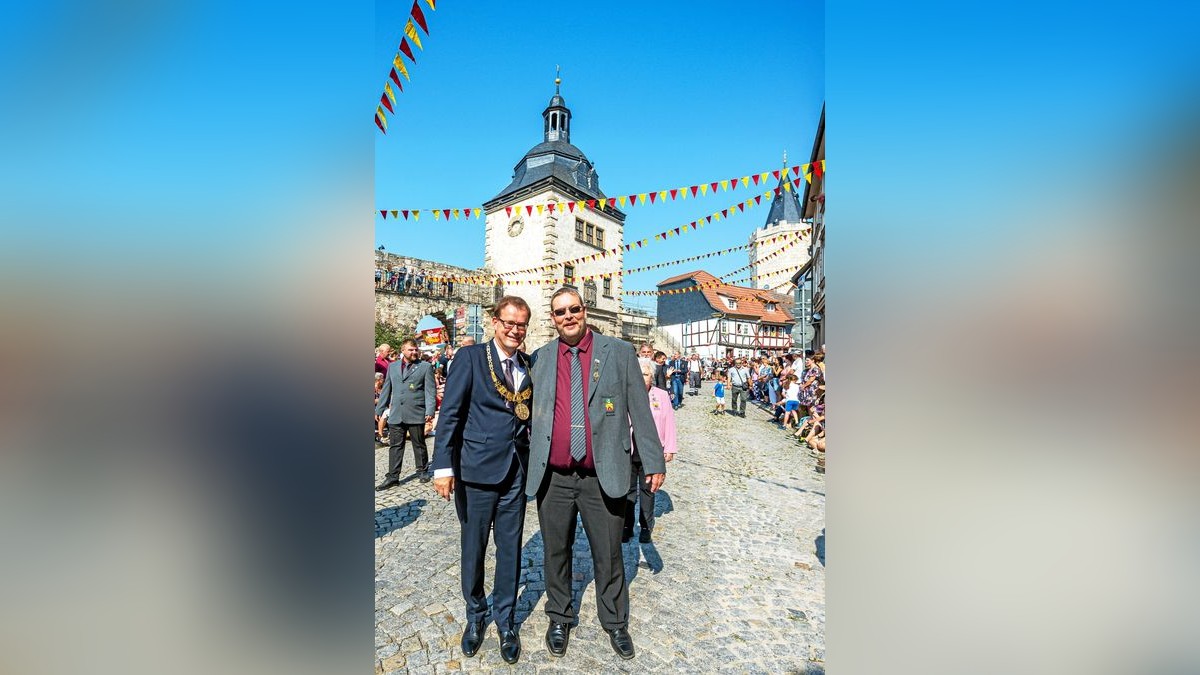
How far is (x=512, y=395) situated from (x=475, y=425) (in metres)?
0.28

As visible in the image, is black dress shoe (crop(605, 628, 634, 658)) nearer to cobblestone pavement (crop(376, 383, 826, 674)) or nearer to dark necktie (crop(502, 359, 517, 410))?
cobblestone pavement (crop(376, 383, 826, 674))

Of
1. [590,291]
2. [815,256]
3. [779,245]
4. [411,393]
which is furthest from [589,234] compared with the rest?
[779,245]

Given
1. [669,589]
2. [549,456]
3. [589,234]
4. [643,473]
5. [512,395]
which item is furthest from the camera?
[589,234]

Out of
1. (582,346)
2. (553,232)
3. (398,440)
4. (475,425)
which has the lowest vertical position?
(398,440)

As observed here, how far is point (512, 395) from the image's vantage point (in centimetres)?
279

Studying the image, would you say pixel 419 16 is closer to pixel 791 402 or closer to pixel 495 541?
pixel 495 541

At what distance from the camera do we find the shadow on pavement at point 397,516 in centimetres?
462

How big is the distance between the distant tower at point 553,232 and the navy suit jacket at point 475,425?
18744mm

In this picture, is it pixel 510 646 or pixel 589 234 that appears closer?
pixel 510 646

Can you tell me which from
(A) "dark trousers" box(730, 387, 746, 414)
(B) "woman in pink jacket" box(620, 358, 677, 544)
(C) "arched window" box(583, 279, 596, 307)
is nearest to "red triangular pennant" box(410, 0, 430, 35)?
(B) "woman in pink jacket" box(620, 358, 677, 544)
